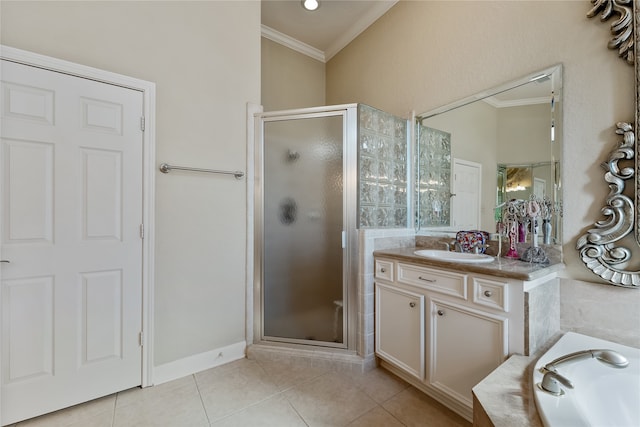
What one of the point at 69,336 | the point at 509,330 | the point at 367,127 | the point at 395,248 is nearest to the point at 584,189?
the point at 509,330

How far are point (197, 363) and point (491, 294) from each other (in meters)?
2.00

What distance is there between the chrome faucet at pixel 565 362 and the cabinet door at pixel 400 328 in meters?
0.67

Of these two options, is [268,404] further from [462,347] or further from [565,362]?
[565,362]

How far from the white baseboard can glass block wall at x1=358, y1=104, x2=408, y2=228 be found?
1.41 meters

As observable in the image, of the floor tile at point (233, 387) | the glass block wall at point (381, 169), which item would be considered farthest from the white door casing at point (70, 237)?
the glass block wall at point (381, 169)

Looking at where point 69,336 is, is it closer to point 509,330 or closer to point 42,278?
point 42,278

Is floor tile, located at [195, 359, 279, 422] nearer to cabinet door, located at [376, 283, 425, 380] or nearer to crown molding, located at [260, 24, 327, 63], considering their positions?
cabinet door, located at [376, 283, 425, 380]

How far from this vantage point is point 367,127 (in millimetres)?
2098

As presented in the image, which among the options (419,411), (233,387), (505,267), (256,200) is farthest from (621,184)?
(233,387)

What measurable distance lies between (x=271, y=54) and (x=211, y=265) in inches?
93.4

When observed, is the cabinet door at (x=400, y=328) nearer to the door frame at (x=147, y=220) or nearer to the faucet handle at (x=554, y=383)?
the faucet handle at (x=554, y=383)

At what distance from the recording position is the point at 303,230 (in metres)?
2.16

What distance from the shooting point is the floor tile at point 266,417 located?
4.81 ft

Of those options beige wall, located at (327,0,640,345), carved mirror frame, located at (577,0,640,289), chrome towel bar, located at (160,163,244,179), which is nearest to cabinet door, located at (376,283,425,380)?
beige wall, located at (327,0,640,345)
